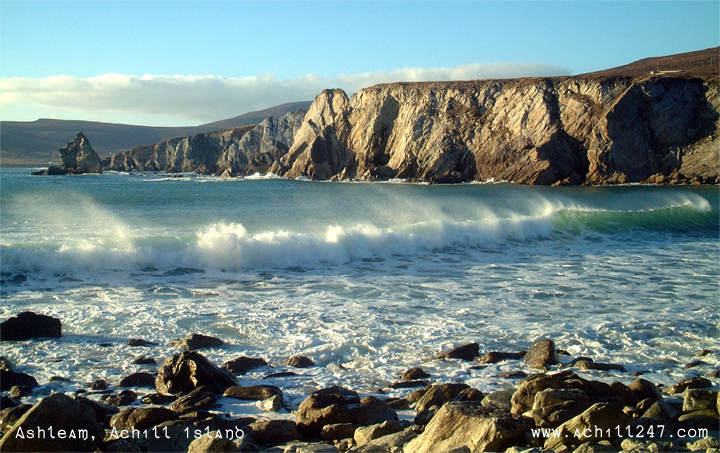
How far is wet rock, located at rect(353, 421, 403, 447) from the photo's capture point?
16.3ft

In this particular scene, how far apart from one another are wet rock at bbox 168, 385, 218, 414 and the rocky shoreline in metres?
0.02

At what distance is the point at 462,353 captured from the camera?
7.66m

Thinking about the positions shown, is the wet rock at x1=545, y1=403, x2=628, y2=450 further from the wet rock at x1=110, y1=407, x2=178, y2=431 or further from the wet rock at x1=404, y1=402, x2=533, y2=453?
the wet rock at x1=110, y1=407, x2=178, y2=431

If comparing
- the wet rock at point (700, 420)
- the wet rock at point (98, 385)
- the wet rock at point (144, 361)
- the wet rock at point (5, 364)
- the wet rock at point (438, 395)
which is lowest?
the wet rock at point (700, 420)

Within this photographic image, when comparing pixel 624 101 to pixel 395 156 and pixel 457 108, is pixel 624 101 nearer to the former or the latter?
pixel 457 108

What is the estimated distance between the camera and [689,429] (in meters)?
5.11

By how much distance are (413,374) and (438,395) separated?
881 mm

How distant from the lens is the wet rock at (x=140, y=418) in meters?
5.30

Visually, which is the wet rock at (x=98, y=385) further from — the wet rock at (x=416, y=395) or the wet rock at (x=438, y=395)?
the wet rock at (x=438, y=395)

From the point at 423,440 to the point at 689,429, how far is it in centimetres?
242

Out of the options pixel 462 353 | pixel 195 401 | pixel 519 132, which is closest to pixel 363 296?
pixel 462 353

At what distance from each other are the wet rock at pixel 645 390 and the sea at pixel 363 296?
2.37 ft

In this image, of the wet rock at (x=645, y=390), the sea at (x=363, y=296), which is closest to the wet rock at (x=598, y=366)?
the sea at (x=363, y=296)

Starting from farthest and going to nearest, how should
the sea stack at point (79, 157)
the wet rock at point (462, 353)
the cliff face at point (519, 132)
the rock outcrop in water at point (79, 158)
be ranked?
1. the sea stack at point (79, 157)
2. the rock outcrop in water at point (79, 158)
3. the cliff face at point (519, 132)
4. the wet rock at point (462, 353)
